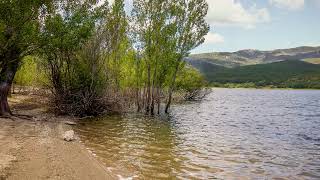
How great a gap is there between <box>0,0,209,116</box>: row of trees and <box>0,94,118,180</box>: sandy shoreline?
7.15m

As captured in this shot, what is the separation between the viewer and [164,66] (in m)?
48.3

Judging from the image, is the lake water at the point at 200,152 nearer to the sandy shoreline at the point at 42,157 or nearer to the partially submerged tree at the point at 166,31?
the sandy shoreline at the point at 42,157

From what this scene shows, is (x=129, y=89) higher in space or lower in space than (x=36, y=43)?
lower

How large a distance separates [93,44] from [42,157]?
23.9 m

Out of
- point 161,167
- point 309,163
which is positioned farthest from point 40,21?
point 309,163

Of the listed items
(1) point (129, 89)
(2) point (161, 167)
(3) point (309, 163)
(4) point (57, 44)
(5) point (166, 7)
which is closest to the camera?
(2) point (161, 167)

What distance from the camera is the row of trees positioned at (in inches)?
1085

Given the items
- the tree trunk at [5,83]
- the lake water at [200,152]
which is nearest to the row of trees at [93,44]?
the tree trunk at [5,83]

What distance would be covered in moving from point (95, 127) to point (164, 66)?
1988cm

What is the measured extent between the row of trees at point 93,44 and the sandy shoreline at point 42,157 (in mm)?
7154

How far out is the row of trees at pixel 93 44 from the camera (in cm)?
2756

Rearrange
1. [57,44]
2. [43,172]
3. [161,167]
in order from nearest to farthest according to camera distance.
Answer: [43,172]
[161,167]
[57,44]

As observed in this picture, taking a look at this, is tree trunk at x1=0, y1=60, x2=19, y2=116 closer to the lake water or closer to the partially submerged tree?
the lake water

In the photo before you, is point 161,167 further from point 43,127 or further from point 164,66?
point 164,66
